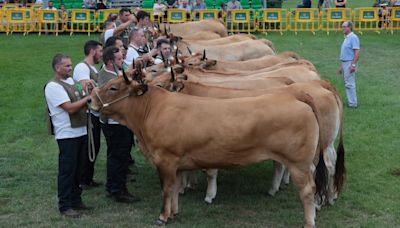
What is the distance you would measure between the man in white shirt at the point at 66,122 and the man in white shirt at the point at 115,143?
0.48m

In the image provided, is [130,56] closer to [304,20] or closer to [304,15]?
[304,20]

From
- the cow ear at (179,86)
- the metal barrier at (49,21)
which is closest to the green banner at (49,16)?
the metal barrier at (49,21)

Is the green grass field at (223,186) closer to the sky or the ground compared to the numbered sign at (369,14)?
closer to the ground

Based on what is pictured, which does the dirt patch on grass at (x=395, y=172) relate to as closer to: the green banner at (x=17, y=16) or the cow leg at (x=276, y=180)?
the cow leg at (x=276, y=180)

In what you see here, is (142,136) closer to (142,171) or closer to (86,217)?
(86,217)

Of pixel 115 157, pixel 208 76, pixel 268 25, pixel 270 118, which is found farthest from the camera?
pixel 268 25

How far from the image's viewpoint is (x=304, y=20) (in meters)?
27.7

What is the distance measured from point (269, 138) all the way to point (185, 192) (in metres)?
2.46

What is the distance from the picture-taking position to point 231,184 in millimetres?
9352

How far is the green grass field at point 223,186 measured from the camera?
25.4ft

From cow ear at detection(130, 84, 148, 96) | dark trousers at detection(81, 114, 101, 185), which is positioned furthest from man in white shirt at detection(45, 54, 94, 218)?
dark trousers at detection(81, 114, 101, 185)

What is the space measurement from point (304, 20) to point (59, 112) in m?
21.8

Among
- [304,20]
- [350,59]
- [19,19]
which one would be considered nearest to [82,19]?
[19,19]

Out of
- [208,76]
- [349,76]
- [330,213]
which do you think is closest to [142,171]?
[208,76]
